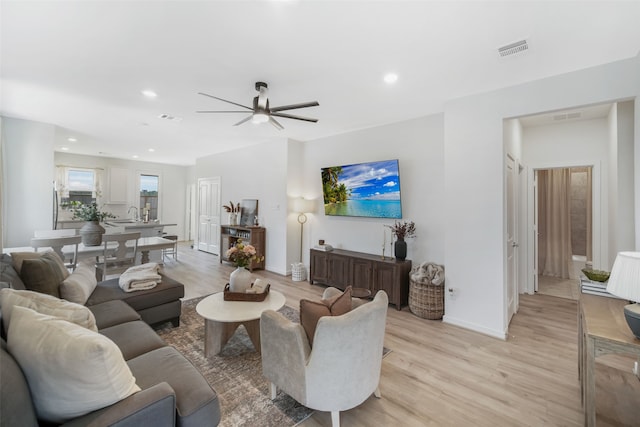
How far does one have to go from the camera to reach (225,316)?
2355 mm

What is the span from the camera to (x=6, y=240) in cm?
414

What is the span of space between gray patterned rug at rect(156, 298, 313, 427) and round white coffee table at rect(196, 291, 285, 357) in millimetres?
121

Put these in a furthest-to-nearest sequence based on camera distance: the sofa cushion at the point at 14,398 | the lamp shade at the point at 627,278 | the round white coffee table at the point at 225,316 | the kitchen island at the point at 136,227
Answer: the kitchen island at the point at 136,227 → the round white coffee table at the point at 225,316 → the lamp shade at the point at 627,278 → the sofa cushion at the point at 14,398

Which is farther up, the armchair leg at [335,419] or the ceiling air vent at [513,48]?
the ceiling air vent at [513,48]

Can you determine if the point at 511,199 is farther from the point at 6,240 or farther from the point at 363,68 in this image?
the point at 6,240

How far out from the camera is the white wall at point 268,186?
542 cm

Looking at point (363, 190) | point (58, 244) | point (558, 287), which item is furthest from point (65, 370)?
point (558, 287)

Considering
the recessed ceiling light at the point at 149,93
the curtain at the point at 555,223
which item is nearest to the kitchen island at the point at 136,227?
the recessed ceiling light at the point at 149,93

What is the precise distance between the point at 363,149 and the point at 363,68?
2097 mm

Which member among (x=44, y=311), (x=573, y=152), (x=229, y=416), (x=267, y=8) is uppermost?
(x=267, y=8)

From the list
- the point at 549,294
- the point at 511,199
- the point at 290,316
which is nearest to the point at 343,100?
the point at 511,199

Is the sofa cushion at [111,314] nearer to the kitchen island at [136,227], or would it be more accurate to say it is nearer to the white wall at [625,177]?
the kitchen island at [136,227]

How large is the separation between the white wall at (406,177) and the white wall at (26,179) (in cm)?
469

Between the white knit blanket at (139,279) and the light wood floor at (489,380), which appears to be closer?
the light wood floor at (489,380)
